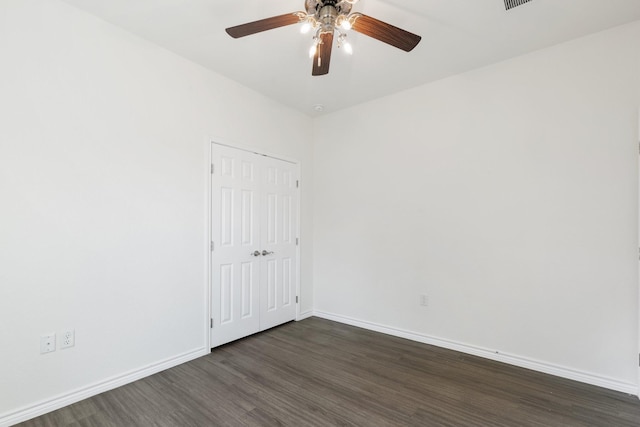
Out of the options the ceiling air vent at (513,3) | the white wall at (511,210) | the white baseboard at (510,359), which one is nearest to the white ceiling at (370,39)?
the ceiling air vent at (513,3)

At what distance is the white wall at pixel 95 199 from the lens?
192 centimetres

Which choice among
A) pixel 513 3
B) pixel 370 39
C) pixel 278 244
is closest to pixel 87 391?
pixel 278 244

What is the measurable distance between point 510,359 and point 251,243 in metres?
2.79

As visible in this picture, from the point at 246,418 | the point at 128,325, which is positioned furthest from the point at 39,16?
the point at 246,418

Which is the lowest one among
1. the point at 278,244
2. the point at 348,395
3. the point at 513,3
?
the point at 348,395

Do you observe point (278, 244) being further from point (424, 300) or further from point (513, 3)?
point (513, 3)

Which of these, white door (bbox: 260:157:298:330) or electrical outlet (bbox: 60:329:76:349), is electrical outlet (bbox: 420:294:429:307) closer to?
white door (bbox: 260:157:298:330)

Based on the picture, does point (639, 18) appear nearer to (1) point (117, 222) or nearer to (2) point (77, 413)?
(1) point (117, 222)

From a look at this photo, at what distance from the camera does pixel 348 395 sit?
7.34ft

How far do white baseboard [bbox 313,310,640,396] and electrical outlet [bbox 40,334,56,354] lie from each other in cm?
285

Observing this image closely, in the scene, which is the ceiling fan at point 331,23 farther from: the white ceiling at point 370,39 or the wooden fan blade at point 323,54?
the white ceiling at point 370,39

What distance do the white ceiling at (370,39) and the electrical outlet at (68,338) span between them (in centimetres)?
234

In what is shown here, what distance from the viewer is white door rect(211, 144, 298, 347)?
3.06m

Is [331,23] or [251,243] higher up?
[331,23]
